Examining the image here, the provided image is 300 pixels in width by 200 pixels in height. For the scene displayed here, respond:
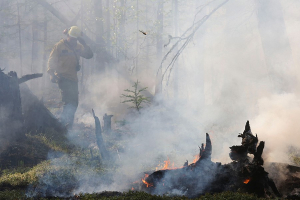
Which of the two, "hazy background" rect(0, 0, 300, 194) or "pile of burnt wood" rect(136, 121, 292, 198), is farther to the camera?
"hazy background" rect(0, 0, 300, 194)

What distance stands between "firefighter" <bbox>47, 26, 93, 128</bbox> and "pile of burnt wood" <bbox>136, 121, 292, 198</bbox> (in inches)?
226

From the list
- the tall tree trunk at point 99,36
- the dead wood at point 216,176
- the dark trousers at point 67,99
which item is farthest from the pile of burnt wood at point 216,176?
the tall tree trunk at point 99,36

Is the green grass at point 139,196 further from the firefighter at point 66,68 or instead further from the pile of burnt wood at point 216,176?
the firefighter at point 66,68

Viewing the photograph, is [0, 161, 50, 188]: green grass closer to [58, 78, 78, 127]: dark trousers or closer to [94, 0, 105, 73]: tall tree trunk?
[58, 78, 78, 127]: dark trousers

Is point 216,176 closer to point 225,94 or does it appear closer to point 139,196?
point 139,196

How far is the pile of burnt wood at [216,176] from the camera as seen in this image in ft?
17.9

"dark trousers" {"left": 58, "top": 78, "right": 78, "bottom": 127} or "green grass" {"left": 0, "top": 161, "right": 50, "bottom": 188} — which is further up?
"dark trousers" {"left": 58, "top": 78, "right": 78, "bottom": 127}

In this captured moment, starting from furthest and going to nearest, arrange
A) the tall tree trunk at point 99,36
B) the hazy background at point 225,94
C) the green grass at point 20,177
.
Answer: the tall tree trunk at point 99,36 < the hazy background at point 225,94 < the green grass at point 20,177

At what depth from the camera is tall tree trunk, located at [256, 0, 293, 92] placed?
13.6 metres

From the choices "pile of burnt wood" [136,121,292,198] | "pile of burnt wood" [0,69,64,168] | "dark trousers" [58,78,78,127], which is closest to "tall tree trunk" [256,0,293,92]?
"pile of burnt wood" [136,121,292,198]

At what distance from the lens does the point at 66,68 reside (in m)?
10.7

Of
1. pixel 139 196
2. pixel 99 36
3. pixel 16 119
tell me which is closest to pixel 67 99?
pixel 16 119

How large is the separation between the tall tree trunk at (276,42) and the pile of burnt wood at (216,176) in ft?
30.2

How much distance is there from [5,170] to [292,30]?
1393 centimetres
